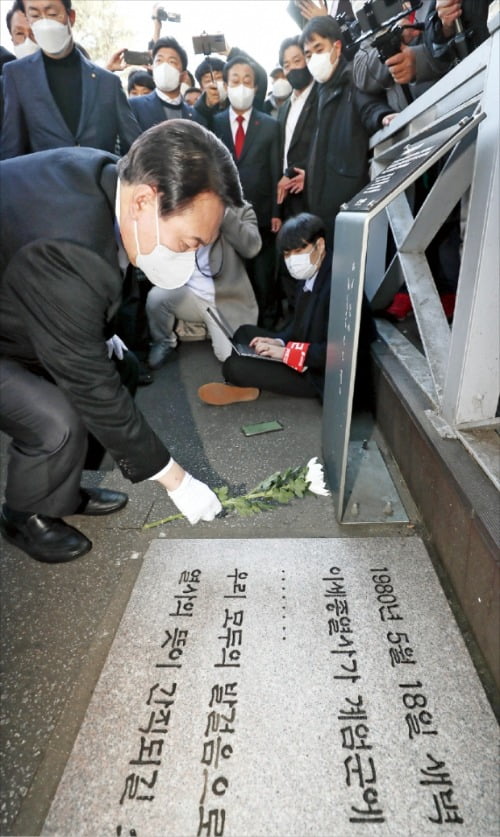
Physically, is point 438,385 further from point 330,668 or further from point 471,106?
point 330,668

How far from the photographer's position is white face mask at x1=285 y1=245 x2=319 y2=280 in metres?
3.04

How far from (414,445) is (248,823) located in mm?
1587

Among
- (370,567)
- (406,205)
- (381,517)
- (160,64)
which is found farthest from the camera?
(160,64)

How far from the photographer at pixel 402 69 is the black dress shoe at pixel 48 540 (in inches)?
127

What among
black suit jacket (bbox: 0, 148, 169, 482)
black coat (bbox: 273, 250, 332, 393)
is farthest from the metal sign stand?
black suit jacket (bbox: 0, 148, 169, 482)

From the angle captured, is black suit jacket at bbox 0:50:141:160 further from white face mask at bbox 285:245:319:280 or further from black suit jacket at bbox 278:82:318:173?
white face mask at bbox 285:245:319:280

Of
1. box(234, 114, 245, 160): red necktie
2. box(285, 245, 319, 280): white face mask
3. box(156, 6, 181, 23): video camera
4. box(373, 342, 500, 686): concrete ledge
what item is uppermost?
box(156, 6, 181, 23): video camera

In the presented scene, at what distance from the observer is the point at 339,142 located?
3.89 meters

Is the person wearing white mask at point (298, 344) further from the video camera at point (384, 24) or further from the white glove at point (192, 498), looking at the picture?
the white glove at point (192, 498)

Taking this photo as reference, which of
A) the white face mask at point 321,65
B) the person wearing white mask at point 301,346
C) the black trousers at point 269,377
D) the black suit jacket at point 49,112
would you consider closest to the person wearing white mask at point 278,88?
the white face mask at point 321,65

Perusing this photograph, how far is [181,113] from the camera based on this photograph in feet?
14.6

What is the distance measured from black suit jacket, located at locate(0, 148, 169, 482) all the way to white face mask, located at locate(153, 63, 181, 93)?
3.10m

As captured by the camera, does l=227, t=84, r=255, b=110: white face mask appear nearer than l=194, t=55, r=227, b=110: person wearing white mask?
Yes

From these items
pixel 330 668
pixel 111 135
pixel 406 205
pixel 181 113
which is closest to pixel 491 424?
pixel 330 668
